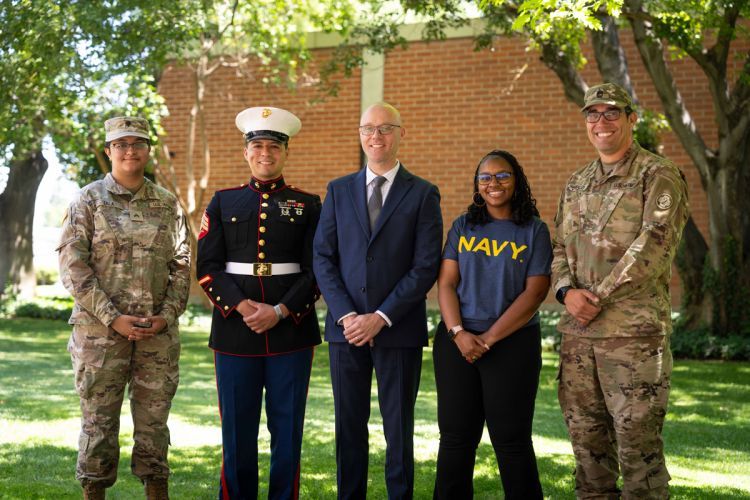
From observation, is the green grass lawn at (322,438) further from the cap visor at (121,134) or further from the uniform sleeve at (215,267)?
the cap visor at (121,134)

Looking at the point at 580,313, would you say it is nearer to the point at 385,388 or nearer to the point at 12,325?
the point at 385,388

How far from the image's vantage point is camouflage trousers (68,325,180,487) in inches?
164

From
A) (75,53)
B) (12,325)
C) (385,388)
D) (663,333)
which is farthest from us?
(12,325)

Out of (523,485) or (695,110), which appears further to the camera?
(695,110)

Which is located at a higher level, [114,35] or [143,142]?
[114,35]

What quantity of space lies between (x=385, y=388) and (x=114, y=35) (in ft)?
21.8

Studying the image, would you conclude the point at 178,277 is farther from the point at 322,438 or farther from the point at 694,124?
the point at 694,124

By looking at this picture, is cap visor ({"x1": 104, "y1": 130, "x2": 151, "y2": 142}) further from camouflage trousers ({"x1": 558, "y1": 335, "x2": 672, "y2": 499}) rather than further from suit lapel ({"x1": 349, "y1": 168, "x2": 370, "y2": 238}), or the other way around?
camouflage trousers ({"x1": 558, "y1": 335, "x2": 672, "y2": 499})

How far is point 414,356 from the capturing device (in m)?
4.11

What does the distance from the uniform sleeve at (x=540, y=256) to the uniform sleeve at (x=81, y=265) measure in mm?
1900

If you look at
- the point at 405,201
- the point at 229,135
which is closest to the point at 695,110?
the point at 229,135

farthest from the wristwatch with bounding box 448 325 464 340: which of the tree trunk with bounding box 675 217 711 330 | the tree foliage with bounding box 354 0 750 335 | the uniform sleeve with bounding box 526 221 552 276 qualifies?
the tree trunk with bounding box 675 217 711 330

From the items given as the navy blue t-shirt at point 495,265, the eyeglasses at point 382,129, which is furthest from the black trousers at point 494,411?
the eyeglasses at point 382,129

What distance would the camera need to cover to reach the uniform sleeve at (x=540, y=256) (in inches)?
156
